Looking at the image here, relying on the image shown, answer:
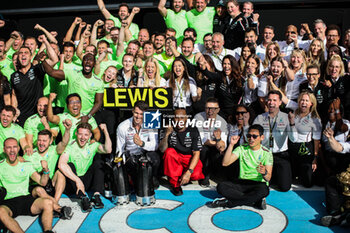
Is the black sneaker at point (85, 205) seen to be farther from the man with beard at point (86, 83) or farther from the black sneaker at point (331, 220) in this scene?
the black sneaker at point (331, 220)

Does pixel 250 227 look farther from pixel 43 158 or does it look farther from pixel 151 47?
pixel 151 47

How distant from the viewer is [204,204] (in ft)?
17.8

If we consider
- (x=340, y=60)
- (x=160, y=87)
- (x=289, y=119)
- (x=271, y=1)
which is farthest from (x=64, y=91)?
(x=271, y=1)

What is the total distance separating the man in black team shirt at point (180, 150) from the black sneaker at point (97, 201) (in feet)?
3.61

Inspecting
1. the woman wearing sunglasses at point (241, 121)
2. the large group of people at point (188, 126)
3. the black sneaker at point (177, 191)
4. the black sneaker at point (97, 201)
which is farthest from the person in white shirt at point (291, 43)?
the black sneaker at point (97, 201)

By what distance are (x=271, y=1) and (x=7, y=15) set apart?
8069 millimetres

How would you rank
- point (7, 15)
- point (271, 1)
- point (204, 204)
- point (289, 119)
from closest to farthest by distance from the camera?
point (204, 204) < point (289, 119) < point (271, 1) < point (7, 15)

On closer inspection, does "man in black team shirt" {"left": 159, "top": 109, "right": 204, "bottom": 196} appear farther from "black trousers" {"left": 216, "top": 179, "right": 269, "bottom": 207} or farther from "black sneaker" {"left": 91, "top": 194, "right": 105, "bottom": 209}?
"black sneaker" {"left": 91, "top": 194, "right": 105, "bottom": 209}

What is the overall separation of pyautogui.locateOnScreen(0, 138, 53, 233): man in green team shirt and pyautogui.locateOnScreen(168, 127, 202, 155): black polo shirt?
1.92 metres

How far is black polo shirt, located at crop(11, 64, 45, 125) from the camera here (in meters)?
6.82

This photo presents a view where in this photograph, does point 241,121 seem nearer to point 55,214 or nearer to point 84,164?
point 84,164

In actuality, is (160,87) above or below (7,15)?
below

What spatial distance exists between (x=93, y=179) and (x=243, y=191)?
2.20 metres

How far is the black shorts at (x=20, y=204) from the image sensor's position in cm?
486
